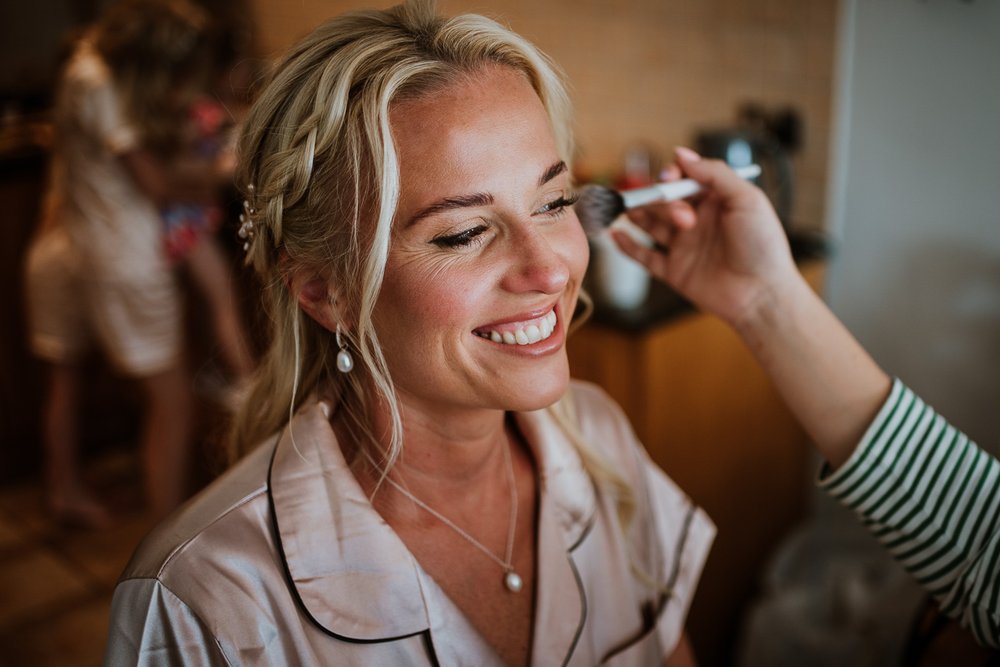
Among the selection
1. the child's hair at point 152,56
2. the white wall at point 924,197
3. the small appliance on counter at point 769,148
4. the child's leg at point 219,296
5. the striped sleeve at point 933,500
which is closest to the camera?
the striped sleeve at point 933,500

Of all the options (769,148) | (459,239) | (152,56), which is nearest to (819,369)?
(459,239)

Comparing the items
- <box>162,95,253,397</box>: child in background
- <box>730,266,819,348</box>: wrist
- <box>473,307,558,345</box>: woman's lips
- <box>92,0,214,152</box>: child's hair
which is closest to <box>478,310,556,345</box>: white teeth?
<box>473,307,558,345</box>: woman's lips

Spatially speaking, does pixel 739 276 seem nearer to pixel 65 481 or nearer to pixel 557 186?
pixel 557 186

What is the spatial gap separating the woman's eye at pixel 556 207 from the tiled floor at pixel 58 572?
2030mm

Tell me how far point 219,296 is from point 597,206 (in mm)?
2070

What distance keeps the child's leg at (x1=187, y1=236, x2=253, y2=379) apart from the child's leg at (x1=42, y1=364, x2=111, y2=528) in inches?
18.9

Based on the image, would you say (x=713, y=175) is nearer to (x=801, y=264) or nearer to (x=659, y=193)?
(x=659, y=193)

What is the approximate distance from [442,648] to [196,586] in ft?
1.00

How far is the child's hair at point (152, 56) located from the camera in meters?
2.58

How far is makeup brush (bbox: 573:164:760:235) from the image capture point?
1.44m

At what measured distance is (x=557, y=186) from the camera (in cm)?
120

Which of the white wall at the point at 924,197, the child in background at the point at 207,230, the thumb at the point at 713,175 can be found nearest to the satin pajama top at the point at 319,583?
the thumb at the point at 713,175

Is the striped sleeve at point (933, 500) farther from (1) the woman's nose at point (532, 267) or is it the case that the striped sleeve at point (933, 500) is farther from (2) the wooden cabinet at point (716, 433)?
(2) the wooden cabinet at point (716, 433)

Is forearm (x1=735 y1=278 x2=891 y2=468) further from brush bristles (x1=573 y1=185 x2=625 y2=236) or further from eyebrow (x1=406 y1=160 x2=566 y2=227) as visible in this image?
eyebrow (x1=406 y1=160 x2=566 y2=227)
